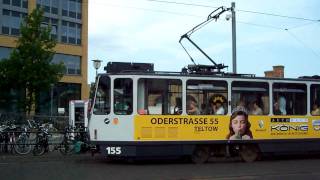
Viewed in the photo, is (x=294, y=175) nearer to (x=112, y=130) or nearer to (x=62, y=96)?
(x=112, y=130)

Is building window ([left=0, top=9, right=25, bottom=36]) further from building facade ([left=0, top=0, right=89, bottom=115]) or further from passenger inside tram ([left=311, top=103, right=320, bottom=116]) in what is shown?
passenger inside tram ([left=311, top=103, right=320, bottom=116])

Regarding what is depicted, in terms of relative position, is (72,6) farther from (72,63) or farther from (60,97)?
(60,97)

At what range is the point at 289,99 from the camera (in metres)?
20.3

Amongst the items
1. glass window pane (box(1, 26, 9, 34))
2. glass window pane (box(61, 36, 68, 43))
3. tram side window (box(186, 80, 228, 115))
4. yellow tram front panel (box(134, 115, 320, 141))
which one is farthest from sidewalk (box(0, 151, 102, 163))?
glass window pane (box(61, 36, 68, 43))

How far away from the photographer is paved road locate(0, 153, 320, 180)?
14.7 meters

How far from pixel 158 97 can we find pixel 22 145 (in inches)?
235

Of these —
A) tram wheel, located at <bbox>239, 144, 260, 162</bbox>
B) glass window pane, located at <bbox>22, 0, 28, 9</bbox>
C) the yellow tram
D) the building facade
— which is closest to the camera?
the yellow tram

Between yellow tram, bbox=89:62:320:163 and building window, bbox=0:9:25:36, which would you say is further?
building window, bbox=0:9:25:36

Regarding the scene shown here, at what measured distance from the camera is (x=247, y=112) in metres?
19.5

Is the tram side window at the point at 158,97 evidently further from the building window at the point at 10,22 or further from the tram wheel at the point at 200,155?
the building window at the point at 10,22

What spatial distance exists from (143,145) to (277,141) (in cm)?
475

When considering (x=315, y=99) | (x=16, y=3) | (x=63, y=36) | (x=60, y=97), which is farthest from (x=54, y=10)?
(x=315, y=99)

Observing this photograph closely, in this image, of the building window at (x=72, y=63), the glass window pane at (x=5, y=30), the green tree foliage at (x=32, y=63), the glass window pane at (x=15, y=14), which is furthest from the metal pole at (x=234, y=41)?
the building window at (x=72, y=63)

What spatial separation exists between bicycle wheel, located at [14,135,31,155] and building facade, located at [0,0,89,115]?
1302 inches
